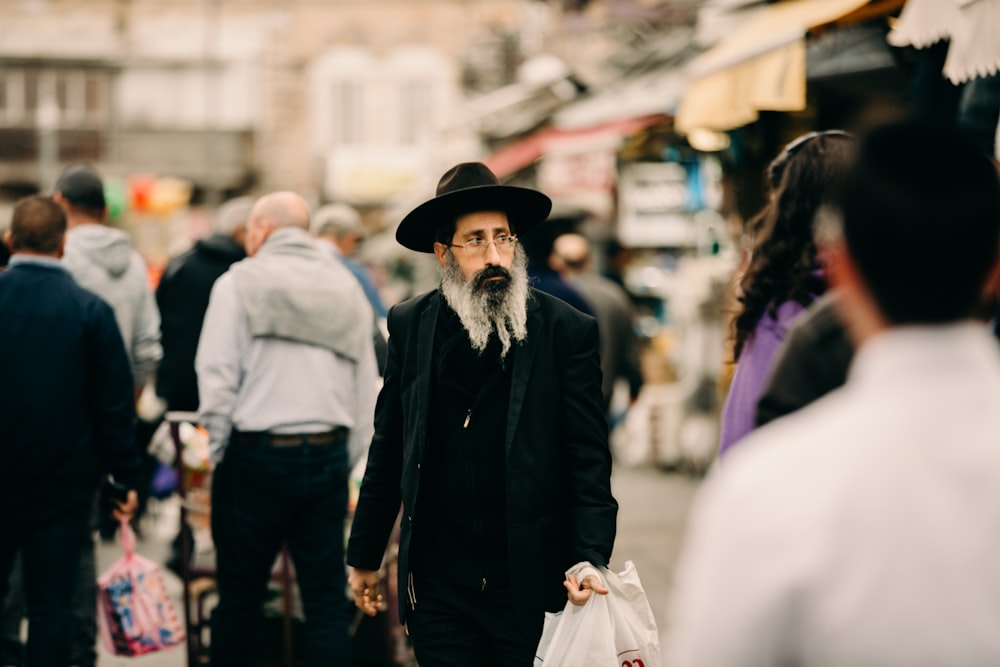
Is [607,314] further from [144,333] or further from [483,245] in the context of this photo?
[483,245]

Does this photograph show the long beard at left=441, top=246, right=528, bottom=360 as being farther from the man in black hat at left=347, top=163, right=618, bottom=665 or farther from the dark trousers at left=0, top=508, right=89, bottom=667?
the dark trousers at left=0, top=508, right=89, bottom=667

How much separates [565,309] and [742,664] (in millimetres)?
2347

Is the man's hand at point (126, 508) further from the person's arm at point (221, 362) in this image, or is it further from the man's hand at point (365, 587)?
the man's hand at point (365, 587)

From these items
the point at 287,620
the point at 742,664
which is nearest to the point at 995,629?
the point at 742,664

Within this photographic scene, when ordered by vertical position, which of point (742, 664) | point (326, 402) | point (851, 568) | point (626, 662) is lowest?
point (626, 662)

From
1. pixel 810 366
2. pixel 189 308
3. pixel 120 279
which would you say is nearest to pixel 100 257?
pixel 120 279

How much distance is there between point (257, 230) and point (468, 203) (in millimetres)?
1707

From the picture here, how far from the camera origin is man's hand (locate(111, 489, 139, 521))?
17.2ft

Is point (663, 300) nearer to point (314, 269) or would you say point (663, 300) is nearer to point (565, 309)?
point (314, 269)

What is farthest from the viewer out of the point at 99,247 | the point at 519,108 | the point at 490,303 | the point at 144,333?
the point at 519,108

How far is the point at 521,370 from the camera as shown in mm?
3721

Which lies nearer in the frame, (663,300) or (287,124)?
(663,300)

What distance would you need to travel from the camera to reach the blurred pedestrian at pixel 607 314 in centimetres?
902

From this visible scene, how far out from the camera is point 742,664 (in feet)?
5.21
